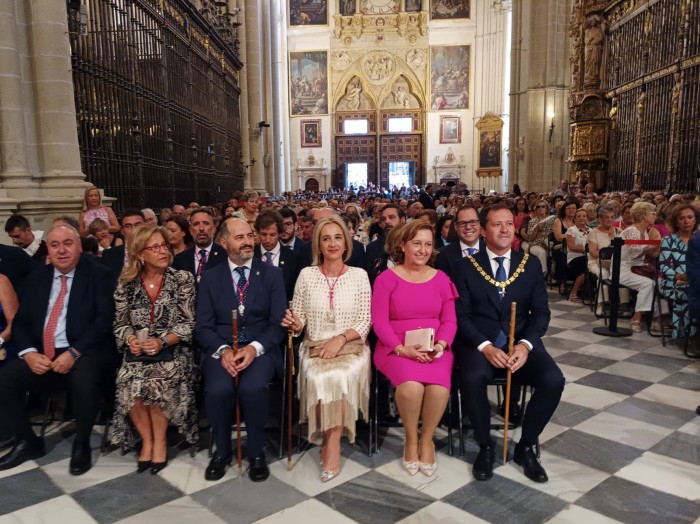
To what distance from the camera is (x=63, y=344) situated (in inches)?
138

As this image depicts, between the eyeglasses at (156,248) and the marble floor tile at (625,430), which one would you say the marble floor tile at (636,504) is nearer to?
the marble floor tile at (625,430)

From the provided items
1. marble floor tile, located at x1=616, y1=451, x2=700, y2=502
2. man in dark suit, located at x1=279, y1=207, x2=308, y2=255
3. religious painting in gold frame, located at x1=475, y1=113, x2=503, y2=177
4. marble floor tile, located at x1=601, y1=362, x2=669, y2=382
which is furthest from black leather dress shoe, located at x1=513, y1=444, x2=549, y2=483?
religious painting in gold frame, located at x1=475, y1=113, x2=503, y2=177

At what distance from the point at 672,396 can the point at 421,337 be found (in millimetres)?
2430

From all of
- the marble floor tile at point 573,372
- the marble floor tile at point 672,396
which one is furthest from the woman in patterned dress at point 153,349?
the marble floor tile at point 672,396

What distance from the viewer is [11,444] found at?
3559 mm

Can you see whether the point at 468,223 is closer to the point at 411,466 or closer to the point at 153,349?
the point at 411,466

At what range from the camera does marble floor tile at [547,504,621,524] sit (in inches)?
105

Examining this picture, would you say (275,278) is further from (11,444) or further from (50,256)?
(11,444)

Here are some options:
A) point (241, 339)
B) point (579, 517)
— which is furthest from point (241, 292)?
point (579, 517)

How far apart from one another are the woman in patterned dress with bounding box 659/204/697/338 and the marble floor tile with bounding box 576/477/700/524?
2835mm

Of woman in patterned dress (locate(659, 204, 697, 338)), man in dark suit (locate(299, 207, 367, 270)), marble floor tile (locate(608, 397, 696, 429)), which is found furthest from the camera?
woman in patterned dress (locate(659, 204, 697, 338))

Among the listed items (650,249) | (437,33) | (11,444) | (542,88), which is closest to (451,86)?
(437,33)

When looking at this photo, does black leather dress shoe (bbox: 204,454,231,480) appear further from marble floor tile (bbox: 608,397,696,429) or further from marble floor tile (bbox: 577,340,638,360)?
marble floor tile (bbox: 577,340,638,360)

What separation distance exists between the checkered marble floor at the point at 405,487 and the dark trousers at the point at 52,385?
0.83 ft
